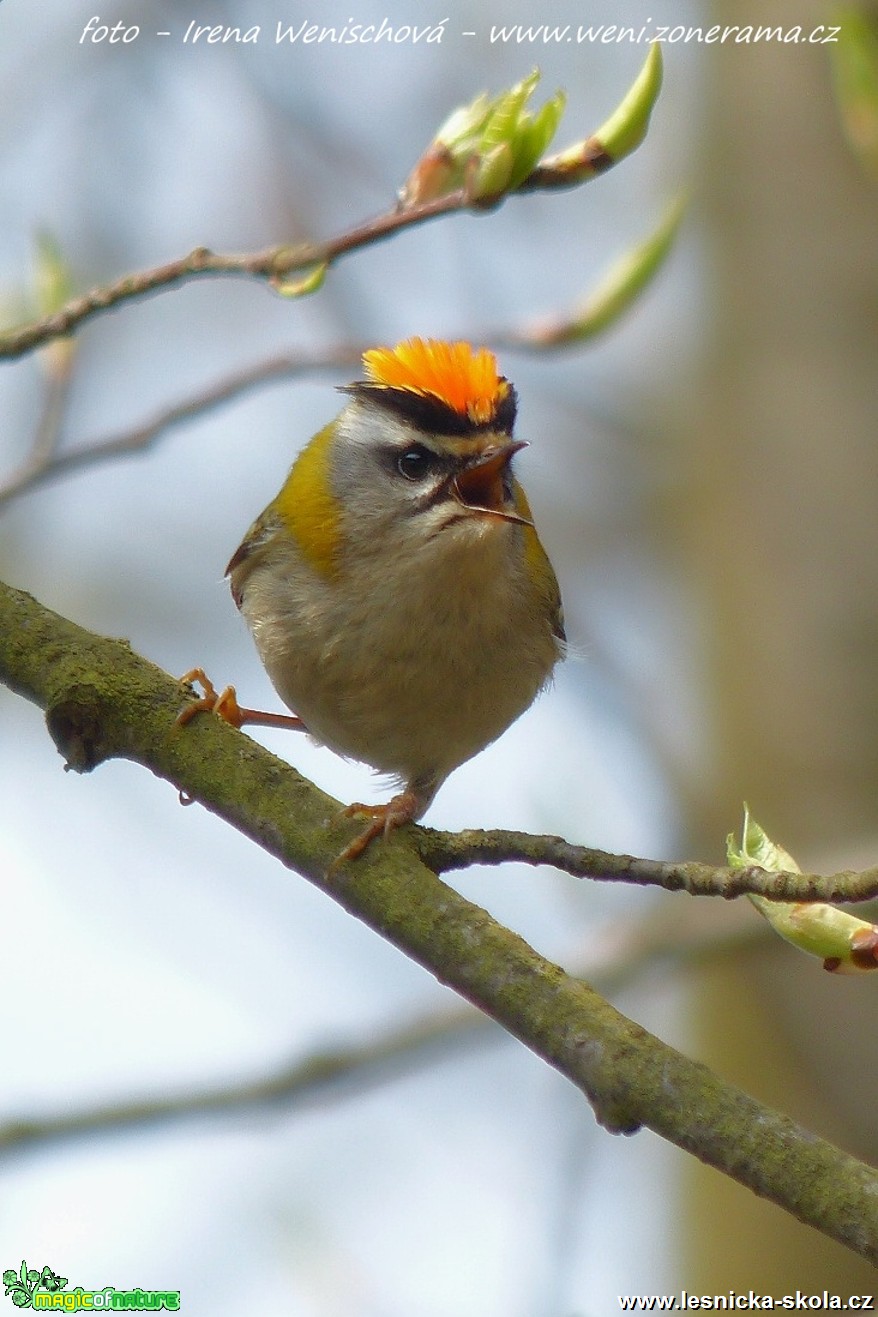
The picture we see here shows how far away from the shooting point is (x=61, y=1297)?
9.36 ft

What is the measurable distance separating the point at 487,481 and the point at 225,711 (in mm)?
884

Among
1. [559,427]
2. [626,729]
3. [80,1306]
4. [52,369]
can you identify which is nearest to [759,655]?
[626,729]

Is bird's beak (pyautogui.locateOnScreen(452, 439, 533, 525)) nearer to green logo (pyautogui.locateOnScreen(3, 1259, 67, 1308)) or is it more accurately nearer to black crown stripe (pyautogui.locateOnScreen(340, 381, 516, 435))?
black crown stripe (pyautogui.locateOnScreen(340, 381, 516, 435))

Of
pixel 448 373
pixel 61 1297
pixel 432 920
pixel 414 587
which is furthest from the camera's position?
pixel 448 373

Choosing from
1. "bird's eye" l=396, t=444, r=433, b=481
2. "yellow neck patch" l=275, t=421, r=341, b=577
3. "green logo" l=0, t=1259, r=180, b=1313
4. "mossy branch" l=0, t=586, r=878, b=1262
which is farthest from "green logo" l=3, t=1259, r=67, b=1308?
"bird's eye" l=396, t=444, r=433, b=481

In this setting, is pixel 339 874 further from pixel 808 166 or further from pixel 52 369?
pixel 808 166

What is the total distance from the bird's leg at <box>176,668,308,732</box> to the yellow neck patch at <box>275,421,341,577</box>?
15.4 inches

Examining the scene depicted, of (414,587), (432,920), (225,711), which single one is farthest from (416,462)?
(432,920)

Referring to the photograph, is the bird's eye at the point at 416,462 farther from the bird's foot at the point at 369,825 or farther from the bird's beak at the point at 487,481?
the bird's foot at the point at 369,825

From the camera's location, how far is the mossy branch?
1.87 metres

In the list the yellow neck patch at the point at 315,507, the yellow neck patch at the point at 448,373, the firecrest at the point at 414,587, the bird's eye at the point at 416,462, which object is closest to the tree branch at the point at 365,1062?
the firecrest at the point at 414,587

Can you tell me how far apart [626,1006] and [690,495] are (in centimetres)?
266

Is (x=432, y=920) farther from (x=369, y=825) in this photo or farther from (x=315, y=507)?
(x=315, y=507)

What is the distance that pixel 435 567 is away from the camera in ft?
10.9
